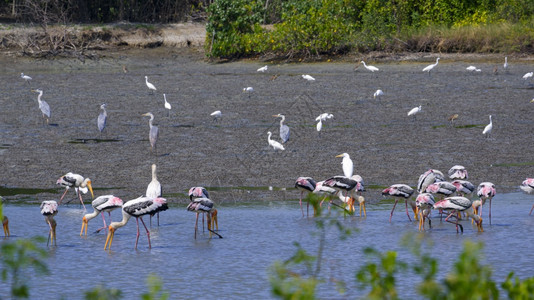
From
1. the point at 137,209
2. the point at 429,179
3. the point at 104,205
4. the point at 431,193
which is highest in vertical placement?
the point at 429,179

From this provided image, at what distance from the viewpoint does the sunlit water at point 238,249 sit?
8383mm

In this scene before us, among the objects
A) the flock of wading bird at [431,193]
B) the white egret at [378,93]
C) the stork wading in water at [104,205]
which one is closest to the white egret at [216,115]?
the white egret at [378,93]

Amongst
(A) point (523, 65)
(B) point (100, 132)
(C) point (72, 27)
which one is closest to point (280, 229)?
(B) point (100, 132)

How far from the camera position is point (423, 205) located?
1062 cm

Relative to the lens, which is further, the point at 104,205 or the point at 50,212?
the point at 104,205

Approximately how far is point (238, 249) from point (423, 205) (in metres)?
2.62

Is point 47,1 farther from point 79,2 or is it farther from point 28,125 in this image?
point 28,125

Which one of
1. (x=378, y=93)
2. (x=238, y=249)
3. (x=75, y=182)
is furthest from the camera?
(x=378, y=93)

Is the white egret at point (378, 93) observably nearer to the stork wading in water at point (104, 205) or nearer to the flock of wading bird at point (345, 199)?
the flock of wading bird at point (345, 199)

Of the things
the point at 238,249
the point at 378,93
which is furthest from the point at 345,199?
the point at 378,93

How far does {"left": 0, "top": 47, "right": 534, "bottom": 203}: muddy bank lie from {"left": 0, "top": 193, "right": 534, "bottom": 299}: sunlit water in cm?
119

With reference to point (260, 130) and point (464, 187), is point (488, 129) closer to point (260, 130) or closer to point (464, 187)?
point (260, 130)

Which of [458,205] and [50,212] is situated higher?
[458,205]

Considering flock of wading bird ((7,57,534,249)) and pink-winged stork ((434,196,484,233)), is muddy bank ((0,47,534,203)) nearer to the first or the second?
flock of wading bird ((7,57,534,249))
